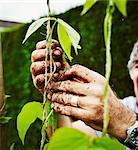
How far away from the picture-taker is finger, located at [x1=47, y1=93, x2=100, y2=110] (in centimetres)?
55

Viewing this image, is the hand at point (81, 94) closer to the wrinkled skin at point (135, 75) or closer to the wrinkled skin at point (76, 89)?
the wrinkled skin at point (76, 89)

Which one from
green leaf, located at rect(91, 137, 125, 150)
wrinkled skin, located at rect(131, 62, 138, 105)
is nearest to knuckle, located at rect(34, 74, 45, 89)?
green leaf, located at rect(91, 137, 125, 150)

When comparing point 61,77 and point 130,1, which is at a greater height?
point 130,1

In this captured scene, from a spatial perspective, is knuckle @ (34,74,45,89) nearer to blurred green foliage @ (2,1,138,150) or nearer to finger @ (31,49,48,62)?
finger @ (31,49,48,62)

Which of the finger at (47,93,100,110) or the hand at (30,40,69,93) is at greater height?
the hand at (30,40,69,93)

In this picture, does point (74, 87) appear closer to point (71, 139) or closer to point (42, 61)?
point (42, 61)

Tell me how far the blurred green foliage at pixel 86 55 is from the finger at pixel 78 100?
3.13 ft

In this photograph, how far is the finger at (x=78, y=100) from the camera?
55 cm

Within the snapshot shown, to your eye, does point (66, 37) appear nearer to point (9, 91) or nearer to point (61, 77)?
point (61, 77)

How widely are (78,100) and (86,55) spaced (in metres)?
0.99

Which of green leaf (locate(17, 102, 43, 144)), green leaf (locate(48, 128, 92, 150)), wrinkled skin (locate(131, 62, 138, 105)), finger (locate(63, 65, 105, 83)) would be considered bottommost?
wrinkled skin (locate(131, 62, 138, 105))

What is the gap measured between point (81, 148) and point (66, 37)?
0.64ft

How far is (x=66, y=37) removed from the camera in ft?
1.50

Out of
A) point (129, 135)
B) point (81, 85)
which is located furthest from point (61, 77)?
point (129, 135)
